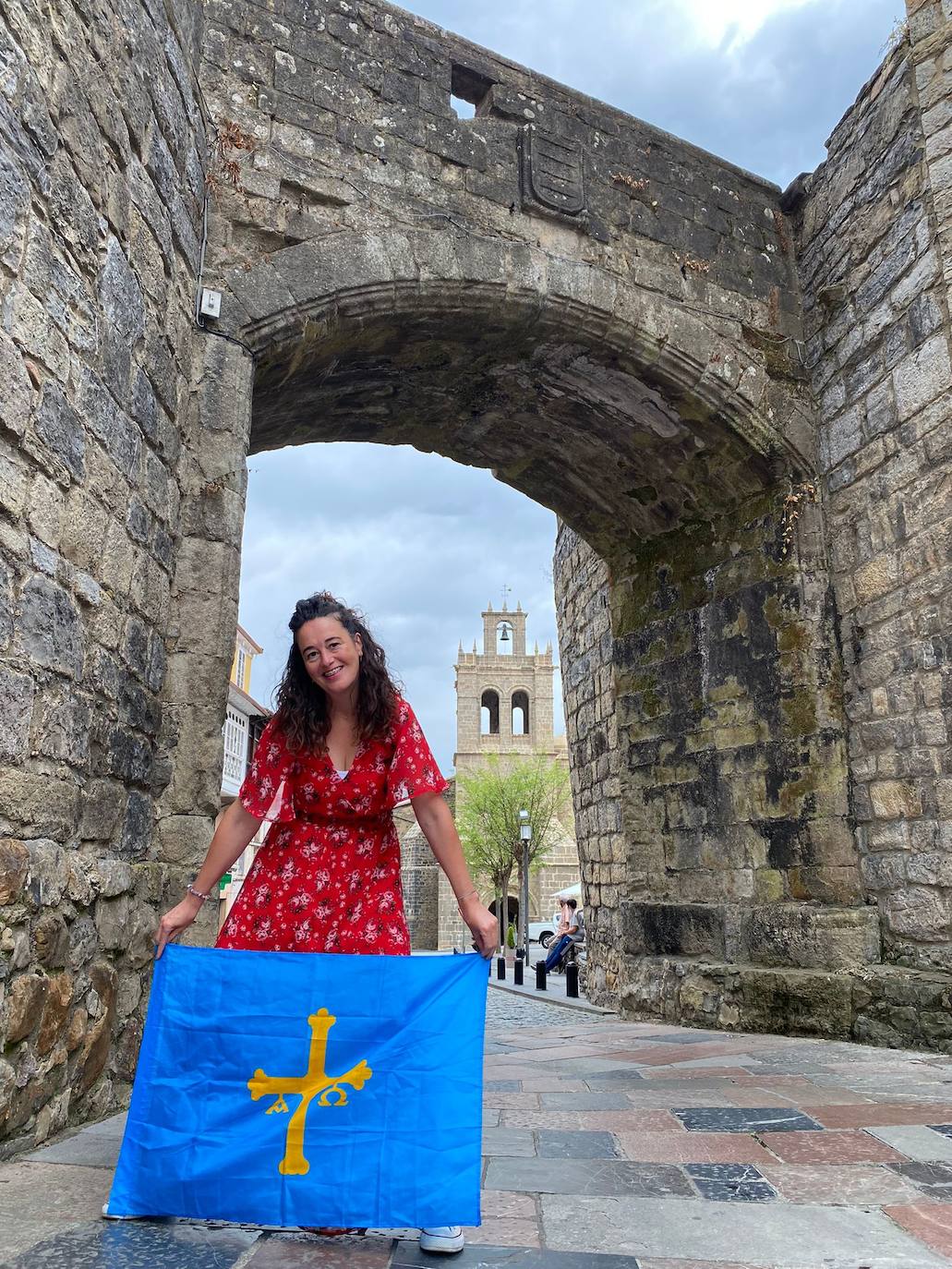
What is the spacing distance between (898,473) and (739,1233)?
3916mm

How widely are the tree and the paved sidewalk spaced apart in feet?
90.0

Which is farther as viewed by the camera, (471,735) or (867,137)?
(471,735)

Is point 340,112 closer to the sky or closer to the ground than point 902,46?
closer to the ground

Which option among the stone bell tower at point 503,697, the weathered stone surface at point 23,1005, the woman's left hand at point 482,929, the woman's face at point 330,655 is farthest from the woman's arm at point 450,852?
the stone bell tower at point 503,697

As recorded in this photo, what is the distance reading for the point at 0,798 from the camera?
90.6 inches

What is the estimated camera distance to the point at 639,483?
630cm

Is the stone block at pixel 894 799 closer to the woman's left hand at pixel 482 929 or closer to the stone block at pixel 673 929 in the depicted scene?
the stone block at pixel 673 929

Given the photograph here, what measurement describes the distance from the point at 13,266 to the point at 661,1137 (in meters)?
2.84

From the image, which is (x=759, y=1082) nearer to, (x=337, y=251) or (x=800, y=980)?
(x=800, y=980)

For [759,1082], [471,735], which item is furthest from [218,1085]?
[471,735]

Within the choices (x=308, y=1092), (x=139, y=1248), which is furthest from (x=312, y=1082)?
(x=139, y=1248)

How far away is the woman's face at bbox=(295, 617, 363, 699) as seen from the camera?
7.22 feet

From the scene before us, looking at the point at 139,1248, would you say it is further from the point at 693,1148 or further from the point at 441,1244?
the point at 693,1148

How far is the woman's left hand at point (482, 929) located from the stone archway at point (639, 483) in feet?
6.94
